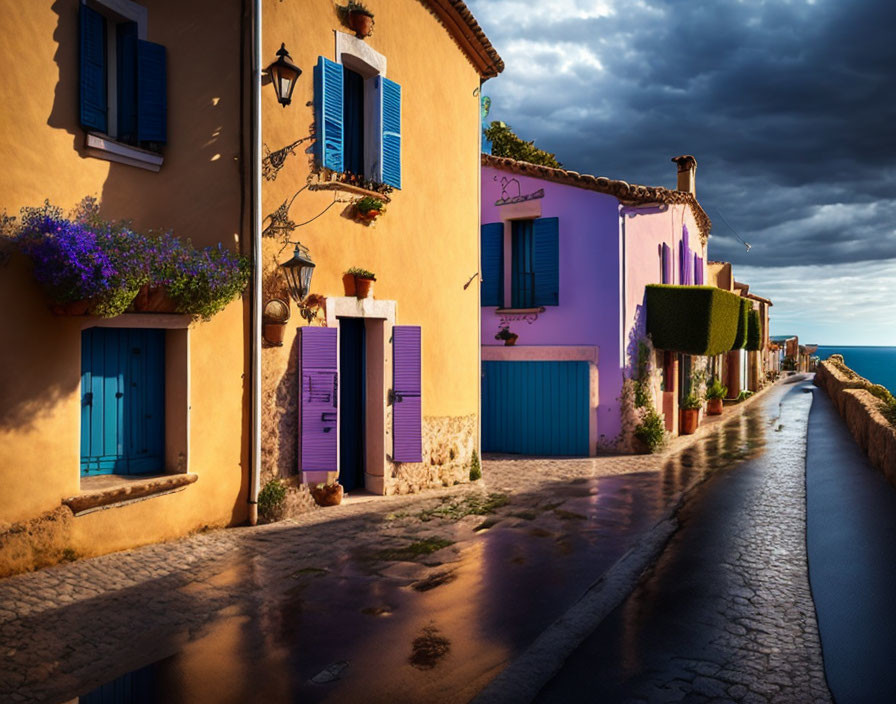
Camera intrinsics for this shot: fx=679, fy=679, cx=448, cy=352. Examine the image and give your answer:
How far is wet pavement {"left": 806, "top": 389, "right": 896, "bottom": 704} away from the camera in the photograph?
4285 millimetres

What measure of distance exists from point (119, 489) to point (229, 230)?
115 inches

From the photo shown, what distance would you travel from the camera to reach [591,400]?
14.2m

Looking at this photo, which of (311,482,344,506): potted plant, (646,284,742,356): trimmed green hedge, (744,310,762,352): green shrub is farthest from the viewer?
(744,310,762,352): green shrub

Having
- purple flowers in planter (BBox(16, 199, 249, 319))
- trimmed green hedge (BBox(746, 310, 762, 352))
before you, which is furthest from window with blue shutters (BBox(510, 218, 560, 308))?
trimmed green hedge (BBox(746, 310, 762, 352))

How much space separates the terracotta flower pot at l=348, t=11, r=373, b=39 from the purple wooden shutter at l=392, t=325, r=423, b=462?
3.93 m

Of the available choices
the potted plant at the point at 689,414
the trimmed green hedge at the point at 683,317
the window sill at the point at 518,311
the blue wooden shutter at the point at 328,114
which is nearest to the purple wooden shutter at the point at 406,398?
the blue wooden shutter at the point at 328,114

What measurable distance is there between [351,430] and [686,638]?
19.0 ft

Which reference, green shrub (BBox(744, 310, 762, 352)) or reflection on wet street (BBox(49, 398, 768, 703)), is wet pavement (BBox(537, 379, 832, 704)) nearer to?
reflection on wet street (BBox(49, 398, 768, 703))

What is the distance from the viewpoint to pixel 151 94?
22.7 ft

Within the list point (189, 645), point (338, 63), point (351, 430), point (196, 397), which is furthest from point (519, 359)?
point (189, 645)

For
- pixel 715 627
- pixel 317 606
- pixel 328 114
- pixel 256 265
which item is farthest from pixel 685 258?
pixel 317 606

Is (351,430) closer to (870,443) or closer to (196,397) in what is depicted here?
(196,397)

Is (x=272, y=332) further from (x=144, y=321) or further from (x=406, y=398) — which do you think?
(x=406, y=398)

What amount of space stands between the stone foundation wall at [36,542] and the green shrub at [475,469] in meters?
6.34
